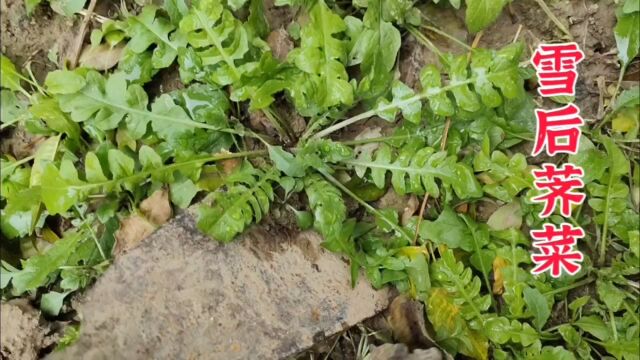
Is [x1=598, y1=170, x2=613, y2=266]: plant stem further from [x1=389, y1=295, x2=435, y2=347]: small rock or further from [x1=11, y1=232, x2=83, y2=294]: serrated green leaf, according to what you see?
[x1=11, y1=232, x2=83, y2=294]: serrated green leaf

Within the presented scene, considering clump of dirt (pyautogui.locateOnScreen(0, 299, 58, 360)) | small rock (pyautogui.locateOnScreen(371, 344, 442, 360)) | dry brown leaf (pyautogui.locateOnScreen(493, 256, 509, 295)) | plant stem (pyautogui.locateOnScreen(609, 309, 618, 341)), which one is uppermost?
dry brown leaf (pyautogui.locateOnScreen(493, 256, 509, 295))

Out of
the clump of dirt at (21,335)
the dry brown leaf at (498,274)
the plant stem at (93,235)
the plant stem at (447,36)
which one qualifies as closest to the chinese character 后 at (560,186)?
the dry brown leaf at (498,274)

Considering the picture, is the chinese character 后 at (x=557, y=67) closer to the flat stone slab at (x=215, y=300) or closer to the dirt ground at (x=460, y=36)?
the dirt ground at (x=460, y=36)

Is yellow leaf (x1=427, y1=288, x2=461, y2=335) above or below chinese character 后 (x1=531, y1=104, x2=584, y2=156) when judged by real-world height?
below

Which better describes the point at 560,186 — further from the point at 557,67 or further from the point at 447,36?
the point at 447,36

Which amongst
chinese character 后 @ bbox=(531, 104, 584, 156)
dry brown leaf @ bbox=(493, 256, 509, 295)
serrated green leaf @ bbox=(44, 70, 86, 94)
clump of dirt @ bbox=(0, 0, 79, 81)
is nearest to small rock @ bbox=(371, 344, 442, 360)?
dry brown leaf @ bbox=(493, 256, 509, 295)

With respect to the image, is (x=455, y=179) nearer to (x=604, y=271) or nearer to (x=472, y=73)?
(x=472, y=73)
